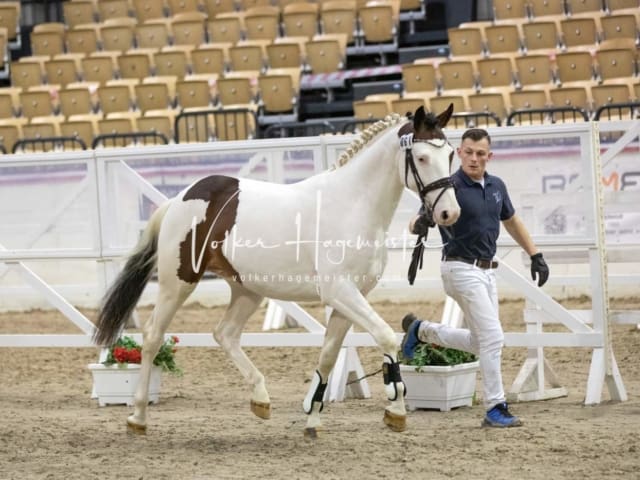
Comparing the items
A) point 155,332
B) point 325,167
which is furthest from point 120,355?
point 325,167

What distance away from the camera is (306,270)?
6.84m

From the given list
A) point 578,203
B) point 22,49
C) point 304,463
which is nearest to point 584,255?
point 578,203

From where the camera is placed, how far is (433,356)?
25.6 ft

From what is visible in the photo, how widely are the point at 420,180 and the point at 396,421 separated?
4.38 feet

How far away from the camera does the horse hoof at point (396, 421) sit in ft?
21.3

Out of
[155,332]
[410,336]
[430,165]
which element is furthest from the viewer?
[410,336]

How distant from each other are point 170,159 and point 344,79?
826 centimetres

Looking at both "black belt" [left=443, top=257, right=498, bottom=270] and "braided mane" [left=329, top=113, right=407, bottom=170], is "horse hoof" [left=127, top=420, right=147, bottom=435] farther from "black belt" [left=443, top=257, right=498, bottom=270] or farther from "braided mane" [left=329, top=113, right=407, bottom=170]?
"black belt" [left=443, top=257, right=498, bottom=270]

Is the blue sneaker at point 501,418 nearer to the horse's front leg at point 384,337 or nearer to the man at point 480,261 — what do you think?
the man at point 480,261

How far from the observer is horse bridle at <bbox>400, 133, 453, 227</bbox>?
20.9 feet

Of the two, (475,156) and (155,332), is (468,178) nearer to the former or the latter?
(475,156)

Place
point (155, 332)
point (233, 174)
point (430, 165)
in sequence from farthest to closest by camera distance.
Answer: point (233, 174)
point (155, 332)
point (430, 165)

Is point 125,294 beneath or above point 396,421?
above

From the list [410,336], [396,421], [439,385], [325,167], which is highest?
[325,167]
